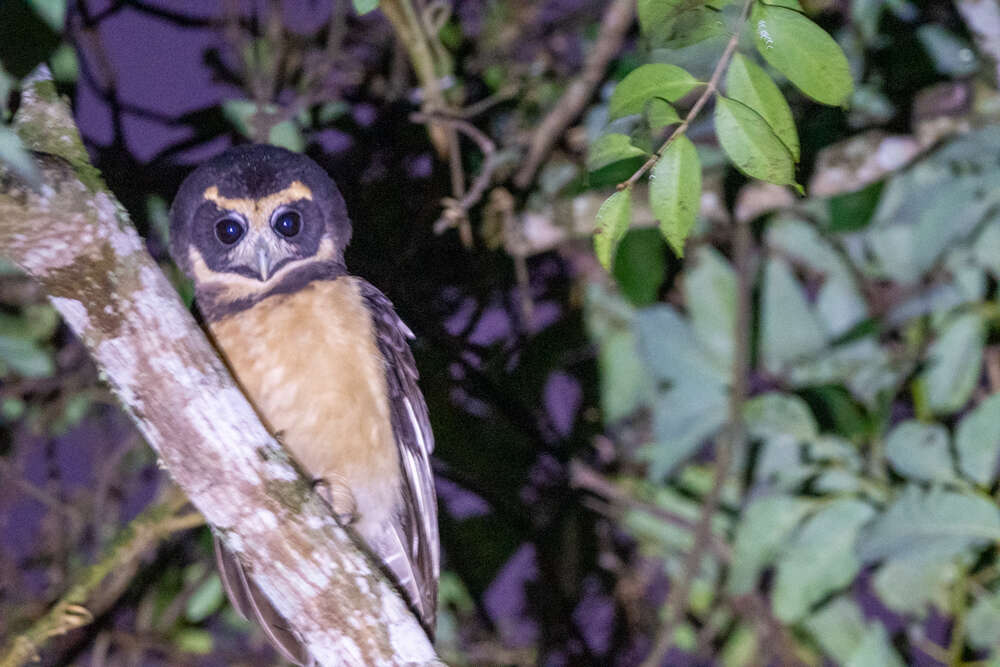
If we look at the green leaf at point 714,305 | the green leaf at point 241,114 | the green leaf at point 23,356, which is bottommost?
the green leaf at point 714,305

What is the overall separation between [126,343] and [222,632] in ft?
6.84

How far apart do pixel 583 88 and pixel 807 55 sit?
1.23 meters

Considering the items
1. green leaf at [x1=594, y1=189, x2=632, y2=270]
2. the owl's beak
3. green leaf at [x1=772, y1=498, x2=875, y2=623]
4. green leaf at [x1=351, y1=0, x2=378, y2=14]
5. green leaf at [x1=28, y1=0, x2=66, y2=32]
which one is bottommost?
green leaf at [x1=772, y1=498, x2=875, y2=623]

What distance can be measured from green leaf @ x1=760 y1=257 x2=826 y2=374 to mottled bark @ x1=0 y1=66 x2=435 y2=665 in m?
1.52

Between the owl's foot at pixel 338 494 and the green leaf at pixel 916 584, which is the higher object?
the owl's foot at pixel 338 494

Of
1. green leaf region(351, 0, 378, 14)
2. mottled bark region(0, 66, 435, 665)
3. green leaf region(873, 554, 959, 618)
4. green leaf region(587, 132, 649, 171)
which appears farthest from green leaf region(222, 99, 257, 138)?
green leaf region(873, 554, 959, 618)

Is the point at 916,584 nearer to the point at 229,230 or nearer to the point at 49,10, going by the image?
the point at 229,230

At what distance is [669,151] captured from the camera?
0.84 m

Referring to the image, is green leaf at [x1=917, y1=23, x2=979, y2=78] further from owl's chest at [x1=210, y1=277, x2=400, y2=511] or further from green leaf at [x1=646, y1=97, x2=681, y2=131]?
owl's chest at [x1=210, y1=277, x2=400, y2=511]

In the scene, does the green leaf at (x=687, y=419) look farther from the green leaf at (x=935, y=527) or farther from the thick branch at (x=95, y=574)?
the thick branch at (x=95, y=574)

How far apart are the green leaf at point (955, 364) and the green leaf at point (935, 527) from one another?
332mm

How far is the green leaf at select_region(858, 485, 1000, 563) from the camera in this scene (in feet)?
5.37

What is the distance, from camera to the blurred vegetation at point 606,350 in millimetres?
1734

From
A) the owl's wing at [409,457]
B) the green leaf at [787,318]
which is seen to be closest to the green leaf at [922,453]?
the green leaf at [787,318]
